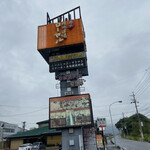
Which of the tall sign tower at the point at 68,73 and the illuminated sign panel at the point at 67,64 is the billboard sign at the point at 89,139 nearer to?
the tall sign tower at the point at 68,73

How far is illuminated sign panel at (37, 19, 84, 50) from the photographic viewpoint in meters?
31.0

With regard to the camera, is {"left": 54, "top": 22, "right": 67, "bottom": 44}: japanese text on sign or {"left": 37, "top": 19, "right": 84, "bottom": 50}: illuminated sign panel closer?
A: {"left": 37, "top": 19, "right": 84, "bottom": 50}: illuminated sign panel

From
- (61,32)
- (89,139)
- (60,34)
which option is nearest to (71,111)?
(89,139)

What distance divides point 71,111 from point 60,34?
52.1 feet

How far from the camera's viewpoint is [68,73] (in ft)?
99.8

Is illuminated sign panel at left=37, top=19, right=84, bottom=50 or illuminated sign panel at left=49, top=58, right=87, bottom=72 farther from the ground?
illuminated sign panel at left=37, top=19, right=84, bottom=50

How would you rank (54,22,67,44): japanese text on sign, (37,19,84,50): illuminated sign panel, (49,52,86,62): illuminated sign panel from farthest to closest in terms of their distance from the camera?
(54,22,67,44): japanese text on sign < (37,19,84,50): illuminated sign panel < (49,52,86,62): illuminated sign panel

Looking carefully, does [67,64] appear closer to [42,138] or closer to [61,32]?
[61,32]

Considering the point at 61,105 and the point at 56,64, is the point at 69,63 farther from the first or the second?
the point at 61,105

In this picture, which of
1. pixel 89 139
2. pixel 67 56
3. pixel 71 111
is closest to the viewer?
pixel 71 111

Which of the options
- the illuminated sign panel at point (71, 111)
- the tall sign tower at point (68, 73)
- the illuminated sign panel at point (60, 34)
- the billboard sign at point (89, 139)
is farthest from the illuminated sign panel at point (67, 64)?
the billboard sign at point (89, 139)

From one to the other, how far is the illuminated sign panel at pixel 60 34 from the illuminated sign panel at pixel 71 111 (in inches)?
443

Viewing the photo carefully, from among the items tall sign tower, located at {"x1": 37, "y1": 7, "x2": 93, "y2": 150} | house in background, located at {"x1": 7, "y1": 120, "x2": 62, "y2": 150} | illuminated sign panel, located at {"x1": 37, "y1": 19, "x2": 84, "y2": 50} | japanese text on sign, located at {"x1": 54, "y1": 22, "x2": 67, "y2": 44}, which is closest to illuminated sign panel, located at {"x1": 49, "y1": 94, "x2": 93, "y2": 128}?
tall sign tower, located at {"x1": 37, "y1": 7, "x2": 93, "y2": 150}

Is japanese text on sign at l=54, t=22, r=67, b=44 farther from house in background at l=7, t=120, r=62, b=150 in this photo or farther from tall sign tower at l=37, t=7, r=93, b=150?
house in background at l=7, t=120, r=62, b=150
